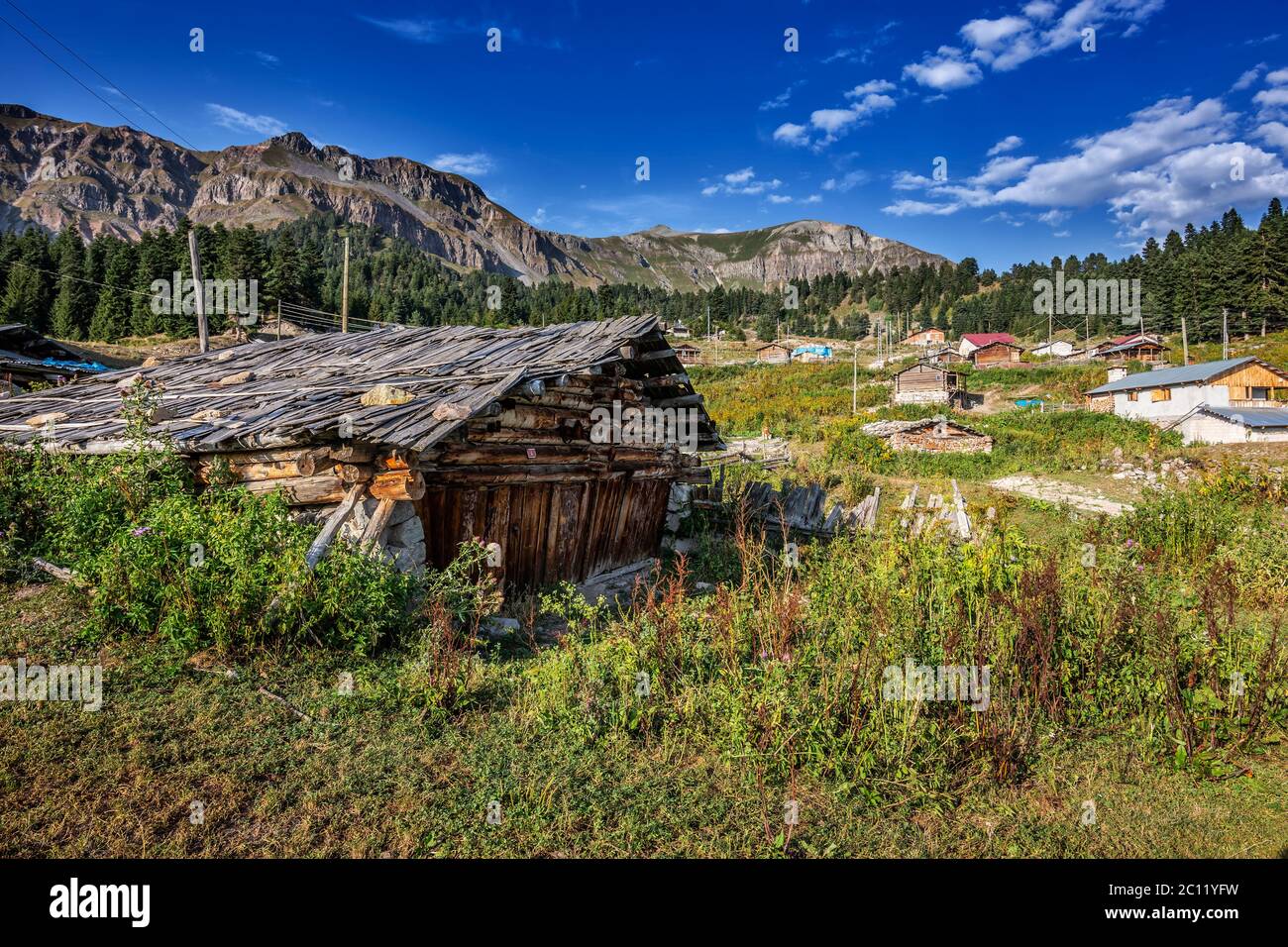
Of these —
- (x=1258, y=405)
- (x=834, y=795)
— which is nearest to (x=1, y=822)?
(x=834, y=795)

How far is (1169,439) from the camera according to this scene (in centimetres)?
2991

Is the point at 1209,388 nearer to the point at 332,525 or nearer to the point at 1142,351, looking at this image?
the point at 1142,351

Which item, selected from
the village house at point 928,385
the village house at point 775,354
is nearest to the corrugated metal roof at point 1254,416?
the village house at point 928,385

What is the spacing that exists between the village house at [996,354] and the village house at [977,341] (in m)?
1.57

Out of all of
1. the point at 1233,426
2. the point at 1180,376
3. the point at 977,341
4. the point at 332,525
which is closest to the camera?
the point at 332,525

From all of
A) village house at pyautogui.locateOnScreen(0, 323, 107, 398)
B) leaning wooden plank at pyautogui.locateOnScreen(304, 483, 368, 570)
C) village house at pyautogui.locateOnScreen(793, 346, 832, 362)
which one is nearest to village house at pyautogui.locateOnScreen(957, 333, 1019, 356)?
village house at pyautogui.locateOnScreen(793, 346, 832, 362)

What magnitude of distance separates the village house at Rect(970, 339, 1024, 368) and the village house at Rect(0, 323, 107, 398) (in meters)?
72.4

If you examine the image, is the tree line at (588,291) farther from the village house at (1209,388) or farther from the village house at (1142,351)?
the village house at (1209,388)

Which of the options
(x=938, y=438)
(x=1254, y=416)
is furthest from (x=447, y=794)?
(x=1254, y=416)

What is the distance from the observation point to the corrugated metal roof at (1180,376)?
35.2 metres

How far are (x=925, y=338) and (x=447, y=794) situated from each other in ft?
327

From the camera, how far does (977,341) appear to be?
77.1m

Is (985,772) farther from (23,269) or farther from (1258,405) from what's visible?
(23,269)
